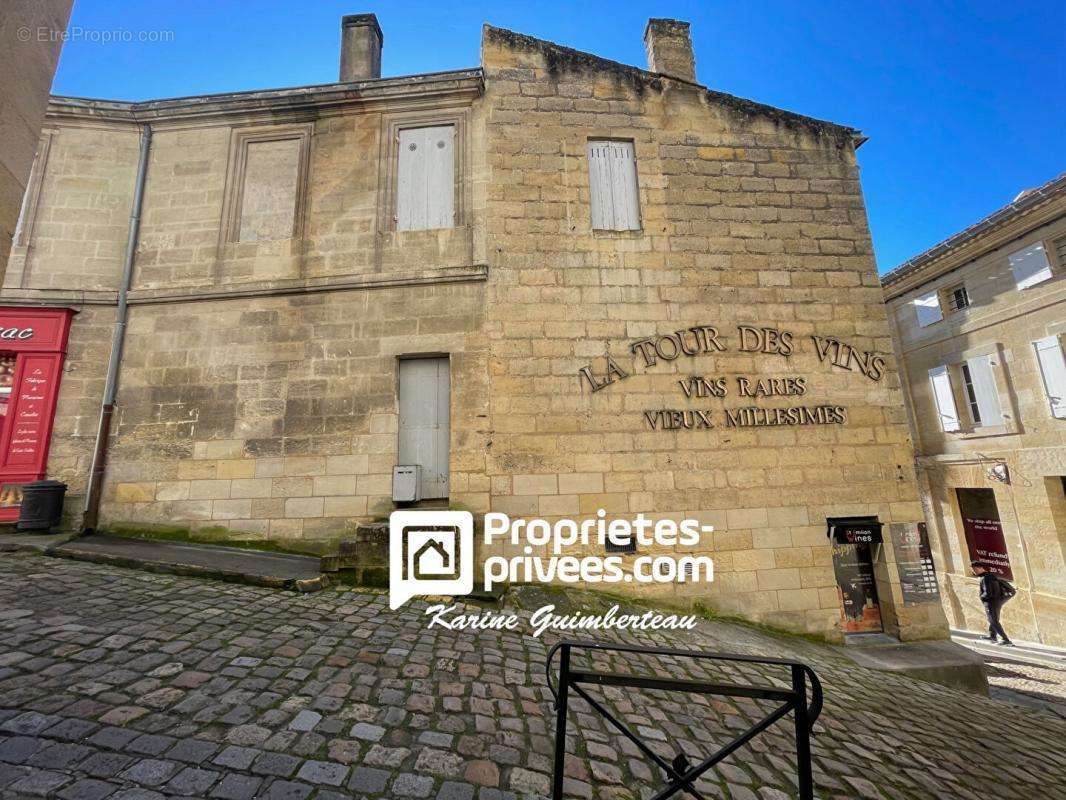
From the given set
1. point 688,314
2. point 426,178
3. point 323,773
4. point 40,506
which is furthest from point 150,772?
point 426,178

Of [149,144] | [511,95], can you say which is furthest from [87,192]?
[511,95]

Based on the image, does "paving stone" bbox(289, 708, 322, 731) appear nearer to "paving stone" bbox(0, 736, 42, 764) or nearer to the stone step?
"paving stone" bbox(0, 736, 42, 764)

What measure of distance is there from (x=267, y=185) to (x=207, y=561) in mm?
5626

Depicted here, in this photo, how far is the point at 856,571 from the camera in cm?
602

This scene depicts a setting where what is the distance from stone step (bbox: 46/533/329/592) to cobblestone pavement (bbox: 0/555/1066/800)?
0.95 ft

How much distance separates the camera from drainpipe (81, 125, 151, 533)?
624cm

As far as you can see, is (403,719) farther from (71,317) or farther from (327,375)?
(71,317)

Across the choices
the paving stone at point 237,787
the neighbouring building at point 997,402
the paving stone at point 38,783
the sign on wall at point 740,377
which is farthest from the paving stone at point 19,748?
the neighbouring building at point 997,402

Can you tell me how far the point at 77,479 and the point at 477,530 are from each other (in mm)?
5831

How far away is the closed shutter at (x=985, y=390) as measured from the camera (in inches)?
456

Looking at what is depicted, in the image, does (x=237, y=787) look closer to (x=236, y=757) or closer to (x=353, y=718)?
(x=236, y=757)

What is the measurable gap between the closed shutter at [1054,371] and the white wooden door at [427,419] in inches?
540

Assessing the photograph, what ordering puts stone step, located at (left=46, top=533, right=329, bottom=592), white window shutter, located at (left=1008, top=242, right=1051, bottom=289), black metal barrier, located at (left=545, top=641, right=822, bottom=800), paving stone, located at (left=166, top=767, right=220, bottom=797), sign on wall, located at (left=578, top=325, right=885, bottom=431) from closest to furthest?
black metal barrier, located at (left=545, top=641, right=822, bottom=800)
paving stone, located at (left=166, top=767, right=220, bottom=797)
stone step, located at (left=46, top=533, right=329, bottom=592)
sign on wall, located at (left=578, top=325, right=885, bottom=431)
white window shutter, located at (left=1008, top=242, right=1051, bottom=289)

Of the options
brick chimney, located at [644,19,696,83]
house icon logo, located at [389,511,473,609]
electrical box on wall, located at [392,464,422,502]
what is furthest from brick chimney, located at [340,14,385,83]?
house icon logo, located at [389,511,473,609]
